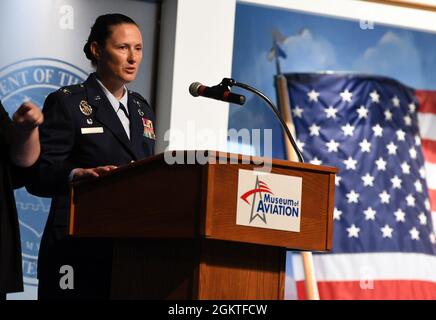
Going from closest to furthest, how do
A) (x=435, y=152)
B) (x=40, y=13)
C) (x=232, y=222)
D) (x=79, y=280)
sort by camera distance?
1. (x=232, y=222)
2. (x=79, y=280)
3. (x=40, y=13)
4. (x=435, y=152)

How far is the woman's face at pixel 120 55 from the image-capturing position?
347cm

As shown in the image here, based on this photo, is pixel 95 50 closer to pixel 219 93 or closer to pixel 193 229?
pixel 219 93

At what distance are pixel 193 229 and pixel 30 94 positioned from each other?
129 inches

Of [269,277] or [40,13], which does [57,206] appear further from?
[40,13]

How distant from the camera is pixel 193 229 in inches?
103

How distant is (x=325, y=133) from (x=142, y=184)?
12.0 ft

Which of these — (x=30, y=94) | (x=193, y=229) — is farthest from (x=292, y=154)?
(x=193, y=229)

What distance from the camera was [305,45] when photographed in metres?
6.45

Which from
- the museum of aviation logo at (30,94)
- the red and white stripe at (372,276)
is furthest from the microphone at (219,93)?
the red and white stripe at (372,276)

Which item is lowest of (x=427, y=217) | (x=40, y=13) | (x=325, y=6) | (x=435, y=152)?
(x=427, y=217)

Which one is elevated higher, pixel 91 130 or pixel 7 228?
pixel 91 130

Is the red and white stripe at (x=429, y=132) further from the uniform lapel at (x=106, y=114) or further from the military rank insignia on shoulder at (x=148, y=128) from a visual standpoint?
the uniform lapel at (x=106, y=114)

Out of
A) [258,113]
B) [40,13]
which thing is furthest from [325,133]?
[40,13]

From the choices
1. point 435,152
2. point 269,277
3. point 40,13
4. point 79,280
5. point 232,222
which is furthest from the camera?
point 435,152
